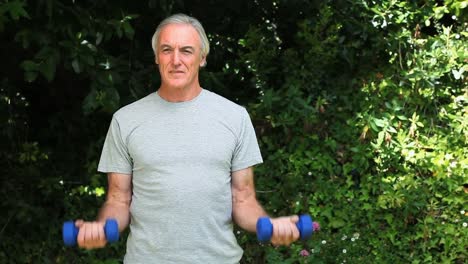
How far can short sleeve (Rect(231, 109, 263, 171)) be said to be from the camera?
237cm

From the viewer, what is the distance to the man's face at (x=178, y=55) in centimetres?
232

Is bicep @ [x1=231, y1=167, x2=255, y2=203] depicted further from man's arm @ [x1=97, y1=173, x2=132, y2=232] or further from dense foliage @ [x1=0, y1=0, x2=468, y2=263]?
dense foliage @ [x1=0, y1=0, x2=468, y2=263]

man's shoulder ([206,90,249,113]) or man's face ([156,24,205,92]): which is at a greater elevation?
man's face ([156,24,205,92])

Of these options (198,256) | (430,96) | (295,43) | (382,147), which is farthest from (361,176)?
(198,256)

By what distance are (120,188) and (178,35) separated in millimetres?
491

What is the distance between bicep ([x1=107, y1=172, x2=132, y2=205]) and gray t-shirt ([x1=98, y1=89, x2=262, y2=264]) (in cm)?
2

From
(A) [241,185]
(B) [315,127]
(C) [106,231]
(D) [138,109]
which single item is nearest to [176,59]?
(D) [138,109]

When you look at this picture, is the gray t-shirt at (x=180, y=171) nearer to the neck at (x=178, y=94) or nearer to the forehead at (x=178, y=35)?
the neck at (x=178, y=94)

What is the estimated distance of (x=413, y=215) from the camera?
484 centimetres

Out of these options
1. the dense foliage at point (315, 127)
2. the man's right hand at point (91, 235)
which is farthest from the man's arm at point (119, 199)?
the dense foliage at point (315, 127)

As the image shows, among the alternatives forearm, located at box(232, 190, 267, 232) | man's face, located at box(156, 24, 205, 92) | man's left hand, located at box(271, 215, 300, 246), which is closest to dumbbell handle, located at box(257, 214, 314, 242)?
man's left hand, located at box(271, 215, 300, 246)

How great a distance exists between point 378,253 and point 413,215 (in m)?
0.33

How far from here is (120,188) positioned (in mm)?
2393

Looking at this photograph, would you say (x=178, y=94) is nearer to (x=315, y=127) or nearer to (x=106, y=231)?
(x=106, y=231)
